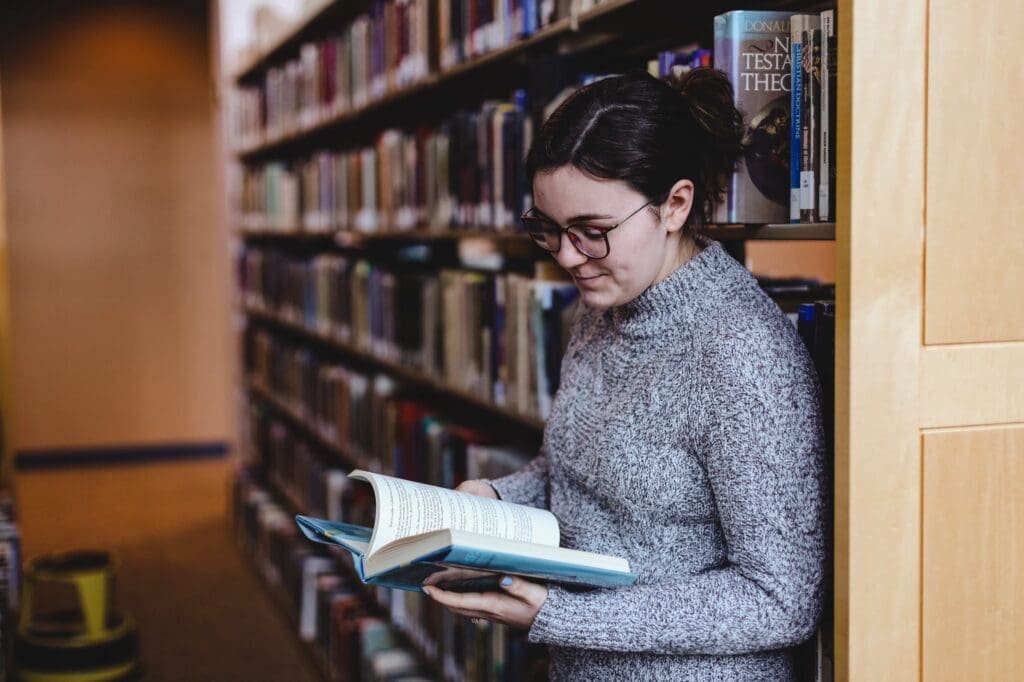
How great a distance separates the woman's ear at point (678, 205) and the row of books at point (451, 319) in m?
0.73

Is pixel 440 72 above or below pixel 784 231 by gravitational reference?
above

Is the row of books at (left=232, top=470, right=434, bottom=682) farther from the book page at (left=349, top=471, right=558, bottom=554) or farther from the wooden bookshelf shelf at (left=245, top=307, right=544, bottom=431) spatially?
the book page at (left=349, top=471, right=558, bottom=554)

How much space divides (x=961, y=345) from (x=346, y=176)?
2696mm

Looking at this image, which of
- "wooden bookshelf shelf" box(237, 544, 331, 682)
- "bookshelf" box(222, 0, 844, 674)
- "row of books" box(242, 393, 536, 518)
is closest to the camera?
"bookshelf" box(222, 0, 844, 674)

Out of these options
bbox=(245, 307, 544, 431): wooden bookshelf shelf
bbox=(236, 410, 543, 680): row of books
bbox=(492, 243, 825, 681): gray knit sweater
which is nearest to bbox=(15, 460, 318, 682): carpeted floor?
bbox=(236, 410, 543, 680): row of books

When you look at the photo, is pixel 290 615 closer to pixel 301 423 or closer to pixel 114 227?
pixel 301 423

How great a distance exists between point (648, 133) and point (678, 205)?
0.31ft

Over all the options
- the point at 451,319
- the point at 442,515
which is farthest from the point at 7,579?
the point at 442,515

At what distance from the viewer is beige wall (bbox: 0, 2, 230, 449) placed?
6.38 metres

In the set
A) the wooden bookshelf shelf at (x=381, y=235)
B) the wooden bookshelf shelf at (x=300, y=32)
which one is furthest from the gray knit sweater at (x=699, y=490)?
the wooden bookshelf shelf at (x=300, y=32)

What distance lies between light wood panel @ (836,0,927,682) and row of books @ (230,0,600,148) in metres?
0.75

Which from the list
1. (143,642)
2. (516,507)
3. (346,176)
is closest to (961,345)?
(516,507)

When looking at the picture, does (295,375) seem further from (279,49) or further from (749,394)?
(749,394)

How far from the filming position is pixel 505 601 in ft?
4.10
